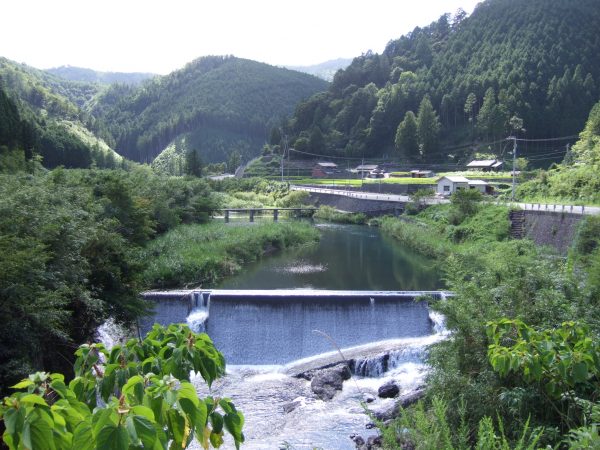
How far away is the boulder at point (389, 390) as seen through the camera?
1236 cm

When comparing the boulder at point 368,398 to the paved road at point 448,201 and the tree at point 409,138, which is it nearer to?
the paved road at point 448,201

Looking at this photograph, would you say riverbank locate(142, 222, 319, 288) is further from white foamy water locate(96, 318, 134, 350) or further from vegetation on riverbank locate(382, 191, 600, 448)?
vegetation on riverbank locate(382, 191, 600, 448)

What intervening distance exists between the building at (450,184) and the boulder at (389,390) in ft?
112

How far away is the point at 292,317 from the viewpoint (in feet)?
53.7

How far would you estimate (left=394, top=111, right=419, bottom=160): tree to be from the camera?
70312 millimetres

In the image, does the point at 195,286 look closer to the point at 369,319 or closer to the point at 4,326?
the point at 369,319

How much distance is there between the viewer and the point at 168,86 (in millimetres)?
161625

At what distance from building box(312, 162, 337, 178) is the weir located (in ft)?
187

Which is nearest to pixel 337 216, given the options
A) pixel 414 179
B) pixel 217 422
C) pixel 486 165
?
pixel 414 179

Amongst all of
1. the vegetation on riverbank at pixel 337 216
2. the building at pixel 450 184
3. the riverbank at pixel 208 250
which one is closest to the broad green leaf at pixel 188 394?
the riverbank at pixel 208 250

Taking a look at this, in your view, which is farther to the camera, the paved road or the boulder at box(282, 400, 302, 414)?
the paved road

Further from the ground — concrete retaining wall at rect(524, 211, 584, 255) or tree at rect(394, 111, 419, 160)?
tree at rect(394, 111, 419, 160)

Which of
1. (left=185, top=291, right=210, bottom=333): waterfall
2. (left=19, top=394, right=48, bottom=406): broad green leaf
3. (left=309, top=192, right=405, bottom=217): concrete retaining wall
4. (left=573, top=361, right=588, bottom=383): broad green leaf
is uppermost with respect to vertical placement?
(left=19, top=394, right=48, bottom=406): broad green leaf

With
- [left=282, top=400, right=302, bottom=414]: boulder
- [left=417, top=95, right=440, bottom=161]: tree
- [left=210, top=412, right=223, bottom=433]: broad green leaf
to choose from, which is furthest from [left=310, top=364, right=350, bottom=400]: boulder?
[left=417, top=95, right=440, bottom=161]: tree
